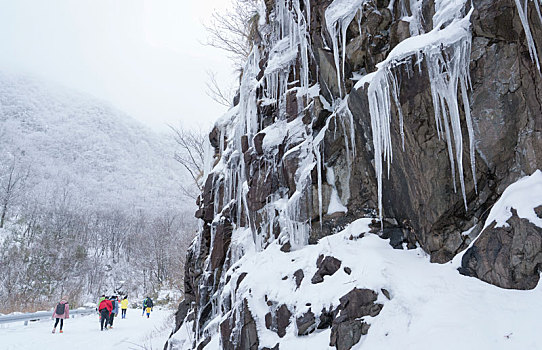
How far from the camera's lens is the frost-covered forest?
34656 mm

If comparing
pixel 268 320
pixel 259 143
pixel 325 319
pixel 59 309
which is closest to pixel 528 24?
pixel 325 319

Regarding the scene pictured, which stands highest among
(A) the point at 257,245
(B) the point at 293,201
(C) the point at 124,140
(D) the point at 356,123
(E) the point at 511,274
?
(C) the point at 124,140

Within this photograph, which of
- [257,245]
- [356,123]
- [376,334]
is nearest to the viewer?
[376,334]

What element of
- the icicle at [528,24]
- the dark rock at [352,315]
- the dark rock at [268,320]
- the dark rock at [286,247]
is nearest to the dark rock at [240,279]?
the dark rock at [286,247]

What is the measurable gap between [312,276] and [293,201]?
4.65 ft

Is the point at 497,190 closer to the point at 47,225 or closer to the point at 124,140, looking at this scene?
the point at 47,225

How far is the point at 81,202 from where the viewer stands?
58.8 m

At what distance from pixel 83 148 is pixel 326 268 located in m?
84.8

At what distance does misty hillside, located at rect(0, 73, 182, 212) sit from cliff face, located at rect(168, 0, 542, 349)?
61.1 m

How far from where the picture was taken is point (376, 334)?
11.1 ft

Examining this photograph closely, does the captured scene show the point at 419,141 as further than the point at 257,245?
No

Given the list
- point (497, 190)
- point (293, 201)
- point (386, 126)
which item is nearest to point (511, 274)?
point (497, 190)

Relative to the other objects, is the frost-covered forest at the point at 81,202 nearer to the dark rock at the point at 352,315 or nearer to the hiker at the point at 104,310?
the hiker at the point at 104,310

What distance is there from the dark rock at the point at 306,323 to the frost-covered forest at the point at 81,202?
1667 cm
